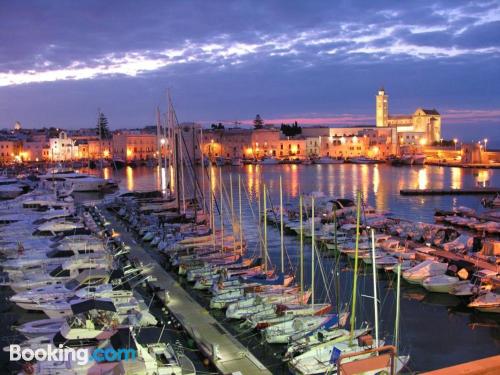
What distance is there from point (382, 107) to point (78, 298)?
127967 millimetres

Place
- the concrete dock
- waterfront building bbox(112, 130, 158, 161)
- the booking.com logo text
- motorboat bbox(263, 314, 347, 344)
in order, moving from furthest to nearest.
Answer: waterfront building bbox(112, 130, 158, 161)
motorboat bbox(263, 314, 347, 344)
the concrete dock
the booking.com logo text

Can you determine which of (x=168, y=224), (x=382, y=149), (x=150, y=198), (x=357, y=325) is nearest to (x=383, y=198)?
(x=150, y=198)

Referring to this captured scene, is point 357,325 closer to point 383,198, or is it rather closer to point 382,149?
point 383,198

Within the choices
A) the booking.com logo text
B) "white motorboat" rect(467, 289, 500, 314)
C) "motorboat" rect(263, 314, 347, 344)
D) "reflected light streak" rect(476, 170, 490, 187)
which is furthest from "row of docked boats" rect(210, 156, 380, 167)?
the booking.com logo text

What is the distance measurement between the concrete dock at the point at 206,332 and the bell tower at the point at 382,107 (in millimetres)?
121790

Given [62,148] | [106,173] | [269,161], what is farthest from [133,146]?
[269,161]

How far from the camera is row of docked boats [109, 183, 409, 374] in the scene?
1071 centimetres

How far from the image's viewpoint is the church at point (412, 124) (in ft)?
363

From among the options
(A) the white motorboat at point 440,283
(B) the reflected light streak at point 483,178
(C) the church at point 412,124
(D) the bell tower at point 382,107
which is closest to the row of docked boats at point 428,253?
(A) the white motorboat at point 440,283

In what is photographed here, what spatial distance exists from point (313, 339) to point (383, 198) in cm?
3421

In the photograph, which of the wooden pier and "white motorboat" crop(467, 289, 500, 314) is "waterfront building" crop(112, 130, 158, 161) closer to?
the wooden pier

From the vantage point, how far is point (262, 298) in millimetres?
14117

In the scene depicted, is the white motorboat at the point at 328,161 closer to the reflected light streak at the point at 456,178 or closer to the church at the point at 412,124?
the church at the point at 412,124

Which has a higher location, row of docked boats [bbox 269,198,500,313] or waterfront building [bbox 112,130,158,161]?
waterfront building [bbox 112,130,158,161]
